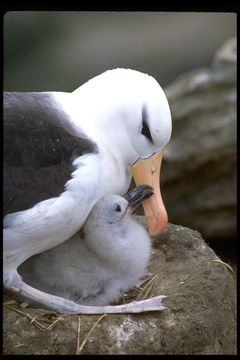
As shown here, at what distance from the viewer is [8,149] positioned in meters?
3.48

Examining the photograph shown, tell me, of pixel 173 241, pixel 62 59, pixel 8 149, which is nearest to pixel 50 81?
pixel 62 59

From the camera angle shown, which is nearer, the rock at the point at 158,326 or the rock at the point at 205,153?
the rock at the point at 158,326

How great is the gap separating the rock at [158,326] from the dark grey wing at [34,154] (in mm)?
508

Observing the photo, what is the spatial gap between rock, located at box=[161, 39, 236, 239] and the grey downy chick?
231cm

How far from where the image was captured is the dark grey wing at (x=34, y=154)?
3.46 m

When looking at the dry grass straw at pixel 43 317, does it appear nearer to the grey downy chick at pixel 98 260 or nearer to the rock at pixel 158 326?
the rock at pixel 158 326

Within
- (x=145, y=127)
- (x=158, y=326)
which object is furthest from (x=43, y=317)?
(x=145, y=127)

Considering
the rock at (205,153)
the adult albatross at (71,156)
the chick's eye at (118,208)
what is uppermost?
the adult albatross at (71,156)

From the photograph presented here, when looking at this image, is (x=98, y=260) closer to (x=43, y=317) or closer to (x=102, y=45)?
(x=43, y=317)

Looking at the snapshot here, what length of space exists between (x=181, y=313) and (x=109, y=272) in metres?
0.46

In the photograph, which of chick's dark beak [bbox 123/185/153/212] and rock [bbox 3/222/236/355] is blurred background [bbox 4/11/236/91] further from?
rock [bbox 3/222/236/355]

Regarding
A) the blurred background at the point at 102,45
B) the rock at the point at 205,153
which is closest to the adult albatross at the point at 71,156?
the rock at the point at 205,153

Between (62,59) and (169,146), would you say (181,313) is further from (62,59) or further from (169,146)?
(62,59)

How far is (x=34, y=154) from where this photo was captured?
3.52 m
